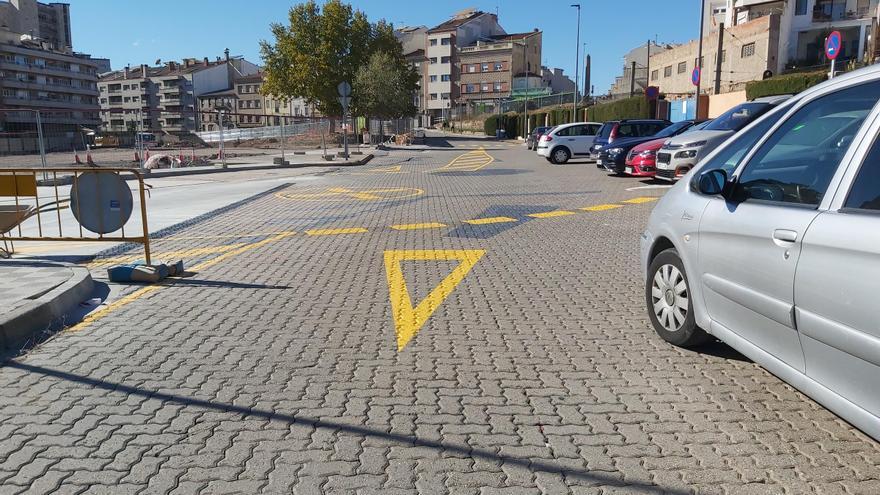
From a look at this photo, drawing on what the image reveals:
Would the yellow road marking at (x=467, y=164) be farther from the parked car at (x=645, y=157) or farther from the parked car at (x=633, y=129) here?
the parked car at (x=645, y=157)

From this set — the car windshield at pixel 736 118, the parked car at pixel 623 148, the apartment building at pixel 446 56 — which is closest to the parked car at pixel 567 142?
the parked car at pixel 623 148

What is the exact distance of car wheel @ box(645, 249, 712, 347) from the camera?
472 centimetres

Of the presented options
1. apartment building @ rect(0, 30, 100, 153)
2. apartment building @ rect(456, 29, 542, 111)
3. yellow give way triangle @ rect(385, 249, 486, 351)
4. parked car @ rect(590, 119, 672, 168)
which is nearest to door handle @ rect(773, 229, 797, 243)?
yellow give way triangle @ rect(385, 249, 486, 351)

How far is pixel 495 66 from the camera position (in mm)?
115812

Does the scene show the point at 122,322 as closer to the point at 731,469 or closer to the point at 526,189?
the point at 731,469

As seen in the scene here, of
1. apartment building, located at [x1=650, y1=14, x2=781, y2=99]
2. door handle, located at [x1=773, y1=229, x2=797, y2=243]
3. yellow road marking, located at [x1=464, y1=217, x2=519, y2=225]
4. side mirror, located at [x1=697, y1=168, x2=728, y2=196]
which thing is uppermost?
apartment building, located at [x1=650, y1=14, x2=781, y2=99]

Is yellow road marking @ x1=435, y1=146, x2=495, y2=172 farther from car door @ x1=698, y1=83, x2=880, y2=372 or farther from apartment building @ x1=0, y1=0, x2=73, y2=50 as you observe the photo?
apartment building @ x1=0, y1=0, x2=73, y2=50

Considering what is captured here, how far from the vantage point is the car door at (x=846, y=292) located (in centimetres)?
273

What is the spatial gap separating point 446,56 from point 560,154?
313ft

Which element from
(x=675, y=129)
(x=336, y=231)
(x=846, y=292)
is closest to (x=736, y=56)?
(x=675, y=129)

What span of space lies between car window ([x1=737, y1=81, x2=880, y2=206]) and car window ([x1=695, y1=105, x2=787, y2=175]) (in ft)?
0.56

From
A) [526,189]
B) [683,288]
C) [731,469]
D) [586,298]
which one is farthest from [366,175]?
[731,469]

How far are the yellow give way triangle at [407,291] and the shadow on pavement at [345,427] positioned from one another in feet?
4.54

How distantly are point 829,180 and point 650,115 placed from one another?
130 feet
